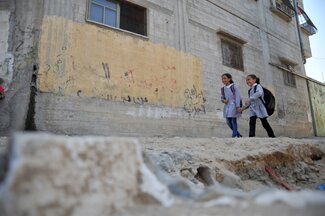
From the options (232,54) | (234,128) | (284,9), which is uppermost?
(284,9)

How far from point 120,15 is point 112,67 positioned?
132 cm

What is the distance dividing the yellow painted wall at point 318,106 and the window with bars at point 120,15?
824 cm

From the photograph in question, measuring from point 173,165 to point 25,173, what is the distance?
200 cm

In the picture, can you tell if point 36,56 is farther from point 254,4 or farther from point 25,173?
point 254,4

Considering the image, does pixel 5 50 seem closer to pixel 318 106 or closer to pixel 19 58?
pixel 19 58

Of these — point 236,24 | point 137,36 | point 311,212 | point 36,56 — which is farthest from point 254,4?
point 311,212

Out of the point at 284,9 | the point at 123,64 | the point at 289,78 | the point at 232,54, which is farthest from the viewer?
the point at 284,9

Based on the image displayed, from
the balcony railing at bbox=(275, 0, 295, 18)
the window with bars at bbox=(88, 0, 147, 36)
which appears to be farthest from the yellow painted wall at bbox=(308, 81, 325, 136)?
the window with bars at bbox=(88, 0, 147, 36)

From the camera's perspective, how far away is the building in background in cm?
413

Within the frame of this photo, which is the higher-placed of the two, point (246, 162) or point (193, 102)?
point (193, 102)

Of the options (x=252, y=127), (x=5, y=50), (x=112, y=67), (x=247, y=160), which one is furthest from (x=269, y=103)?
(x=5, y=50)

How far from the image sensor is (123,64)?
16.3 ft

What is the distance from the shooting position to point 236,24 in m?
7.74

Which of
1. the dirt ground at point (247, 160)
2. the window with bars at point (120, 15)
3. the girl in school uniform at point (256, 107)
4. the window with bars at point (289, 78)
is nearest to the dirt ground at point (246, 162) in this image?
the dirt ground at point (247, 160)
